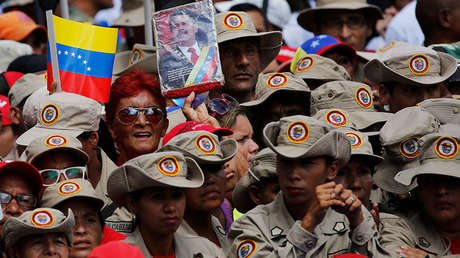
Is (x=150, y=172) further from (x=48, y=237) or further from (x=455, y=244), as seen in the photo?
(x=455, y=244)

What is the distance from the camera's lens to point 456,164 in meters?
7.41

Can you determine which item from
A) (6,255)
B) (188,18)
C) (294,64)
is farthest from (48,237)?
(294,64)

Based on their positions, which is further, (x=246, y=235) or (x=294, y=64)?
(x=294, y=64)

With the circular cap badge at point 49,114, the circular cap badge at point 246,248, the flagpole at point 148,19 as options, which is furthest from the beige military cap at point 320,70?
the circular cap badge at point 246,248

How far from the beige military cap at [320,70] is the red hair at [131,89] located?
4.41 feet

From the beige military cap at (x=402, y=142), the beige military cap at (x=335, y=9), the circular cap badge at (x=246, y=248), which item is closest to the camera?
the circular cap badge at (x=246, y=248)

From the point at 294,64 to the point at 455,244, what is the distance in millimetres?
3026

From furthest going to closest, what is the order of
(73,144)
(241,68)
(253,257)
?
1. (241,68)
2. (73,144)
3. (253,257)

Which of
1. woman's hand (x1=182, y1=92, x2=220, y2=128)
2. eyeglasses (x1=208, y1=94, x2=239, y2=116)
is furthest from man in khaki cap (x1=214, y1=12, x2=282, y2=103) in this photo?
woman's hand (x1=182, y1=92, x2=220, y2=128)

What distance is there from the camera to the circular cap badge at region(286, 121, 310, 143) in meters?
6.88

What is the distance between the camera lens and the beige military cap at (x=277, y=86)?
8688mm

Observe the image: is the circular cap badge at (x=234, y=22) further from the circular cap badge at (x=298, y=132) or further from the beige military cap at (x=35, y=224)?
the beige military cap at (x=35, y=224)

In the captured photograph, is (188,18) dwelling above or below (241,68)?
above

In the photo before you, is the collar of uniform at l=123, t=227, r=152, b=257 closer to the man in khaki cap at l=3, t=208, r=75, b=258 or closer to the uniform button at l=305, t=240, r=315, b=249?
the man in khaki cap at l=3, t=208, r=75, b=258
